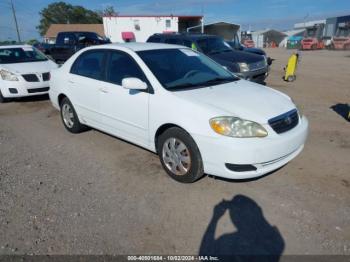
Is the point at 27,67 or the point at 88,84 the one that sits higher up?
the point at 88,84

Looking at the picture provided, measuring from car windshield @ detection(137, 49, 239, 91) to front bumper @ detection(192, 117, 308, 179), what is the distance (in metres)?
0.97

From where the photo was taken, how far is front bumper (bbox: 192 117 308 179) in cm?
311

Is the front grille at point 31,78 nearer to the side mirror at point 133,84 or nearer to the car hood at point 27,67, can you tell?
the car hood at point 27,67

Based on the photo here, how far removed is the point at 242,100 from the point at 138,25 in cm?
3353

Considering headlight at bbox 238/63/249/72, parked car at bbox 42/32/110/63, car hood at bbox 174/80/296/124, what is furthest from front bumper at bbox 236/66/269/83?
parked car at bbox 42/32/110/63

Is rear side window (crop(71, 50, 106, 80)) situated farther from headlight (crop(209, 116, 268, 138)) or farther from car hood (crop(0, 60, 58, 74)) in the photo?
car hood (crop(0, 60, 58, 74))

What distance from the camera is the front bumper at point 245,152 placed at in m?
3.11

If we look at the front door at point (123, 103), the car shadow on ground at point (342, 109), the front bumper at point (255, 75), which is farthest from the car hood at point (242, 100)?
the front bumper at point (255, 75)

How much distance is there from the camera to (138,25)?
34500 mm

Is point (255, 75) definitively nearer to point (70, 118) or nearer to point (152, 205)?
point (70, 118)

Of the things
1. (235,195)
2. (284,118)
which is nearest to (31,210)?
(235,195)

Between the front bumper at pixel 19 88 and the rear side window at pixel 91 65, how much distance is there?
11.4ft

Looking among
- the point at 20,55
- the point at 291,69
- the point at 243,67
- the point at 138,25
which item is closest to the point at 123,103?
the point at 243,67

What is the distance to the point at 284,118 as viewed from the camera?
3451mm
